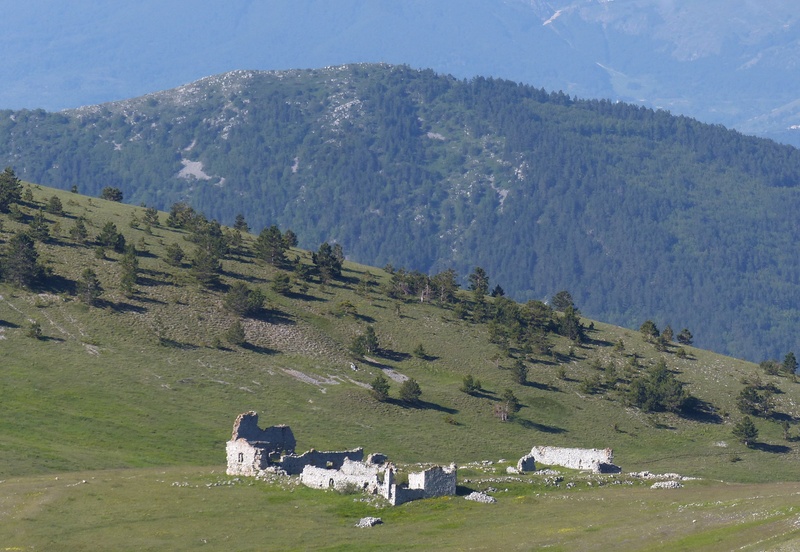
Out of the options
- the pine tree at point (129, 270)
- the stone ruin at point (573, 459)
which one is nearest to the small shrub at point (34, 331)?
the pine tree at point (129, 270)

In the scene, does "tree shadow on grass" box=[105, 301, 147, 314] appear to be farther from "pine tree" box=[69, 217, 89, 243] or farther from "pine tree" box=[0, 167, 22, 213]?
"pine tree" box=[0, 167, 22, 213]

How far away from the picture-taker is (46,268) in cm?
14138

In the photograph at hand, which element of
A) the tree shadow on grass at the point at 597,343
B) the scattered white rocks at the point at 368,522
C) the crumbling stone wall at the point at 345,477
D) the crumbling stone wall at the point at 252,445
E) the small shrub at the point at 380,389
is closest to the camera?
the scattered white rocks at the point at 368,522

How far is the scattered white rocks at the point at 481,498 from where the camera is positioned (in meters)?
71.5

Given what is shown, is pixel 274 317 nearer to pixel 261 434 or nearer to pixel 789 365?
pixel 789 365

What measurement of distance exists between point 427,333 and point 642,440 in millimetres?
33580

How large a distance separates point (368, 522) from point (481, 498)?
7.92m

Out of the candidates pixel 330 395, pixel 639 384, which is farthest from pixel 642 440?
pixel 330 395

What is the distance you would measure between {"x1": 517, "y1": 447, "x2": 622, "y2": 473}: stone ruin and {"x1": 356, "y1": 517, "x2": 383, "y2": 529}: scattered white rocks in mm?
17615

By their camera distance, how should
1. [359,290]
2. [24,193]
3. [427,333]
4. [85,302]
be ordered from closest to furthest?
[85,302]
[427,333]
[359,290]
[24,193]

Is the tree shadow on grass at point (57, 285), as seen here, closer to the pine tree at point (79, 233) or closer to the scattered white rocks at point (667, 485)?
the pine tree at point (79, 233)

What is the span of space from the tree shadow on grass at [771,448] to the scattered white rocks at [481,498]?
207 ft

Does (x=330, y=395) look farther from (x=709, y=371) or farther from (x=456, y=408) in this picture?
(x=709, y=371)

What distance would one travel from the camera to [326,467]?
253 ft
